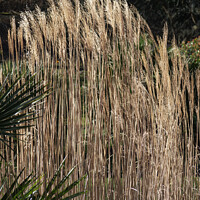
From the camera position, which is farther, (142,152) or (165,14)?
(165,14)

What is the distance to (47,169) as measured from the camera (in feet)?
5.50

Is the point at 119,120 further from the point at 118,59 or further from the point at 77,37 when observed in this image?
the point at 77,37

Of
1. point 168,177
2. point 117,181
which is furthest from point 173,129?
point 117,181

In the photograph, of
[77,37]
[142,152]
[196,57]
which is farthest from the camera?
[196,57]

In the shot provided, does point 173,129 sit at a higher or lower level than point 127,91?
lower

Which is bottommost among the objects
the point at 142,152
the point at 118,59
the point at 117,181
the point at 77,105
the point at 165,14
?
the point at 117,181

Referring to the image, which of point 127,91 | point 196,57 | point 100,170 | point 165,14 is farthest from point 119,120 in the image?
point 165,14

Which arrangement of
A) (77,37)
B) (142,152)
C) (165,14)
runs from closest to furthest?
(77,37)
(142,152)
(165,14)

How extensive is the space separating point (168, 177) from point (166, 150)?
0.48ft

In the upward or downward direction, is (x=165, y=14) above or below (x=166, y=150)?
above

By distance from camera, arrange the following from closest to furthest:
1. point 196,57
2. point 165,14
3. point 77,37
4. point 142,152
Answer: point 77,37, point 142,152, point 196,57, point 165,14

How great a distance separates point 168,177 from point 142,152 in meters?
0.19

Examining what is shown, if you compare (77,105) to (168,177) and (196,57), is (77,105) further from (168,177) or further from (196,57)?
(196,57)

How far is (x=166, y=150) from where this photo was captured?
5.33 ft
